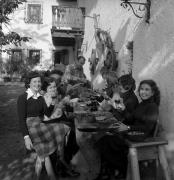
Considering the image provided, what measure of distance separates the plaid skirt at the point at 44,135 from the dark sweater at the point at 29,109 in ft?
0.19

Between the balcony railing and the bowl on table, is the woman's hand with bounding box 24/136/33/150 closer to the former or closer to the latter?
the bowl on table

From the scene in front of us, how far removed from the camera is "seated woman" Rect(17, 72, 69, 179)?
11.5 feet

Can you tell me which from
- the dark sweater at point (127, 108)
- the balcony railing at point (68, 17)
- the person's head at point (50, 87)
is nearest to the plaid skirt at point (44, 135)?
the person's head at point (50, 87)

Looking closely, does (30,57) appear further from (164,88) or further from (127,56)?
(164,88)

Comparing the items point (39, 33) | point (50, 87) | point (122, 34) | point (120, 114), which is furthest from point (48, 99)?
point (39, 33)

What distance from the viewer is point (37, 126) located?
3.57 metres

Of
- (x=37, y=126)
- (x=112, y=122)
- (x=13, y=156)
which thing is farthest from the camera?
(x=13, y=156)

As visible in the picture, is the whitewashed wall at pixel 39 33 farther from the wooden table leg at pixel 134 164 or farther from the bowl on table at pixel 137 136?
the wooden table leg at pixel 134 164

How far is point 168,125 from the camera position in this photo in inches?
149

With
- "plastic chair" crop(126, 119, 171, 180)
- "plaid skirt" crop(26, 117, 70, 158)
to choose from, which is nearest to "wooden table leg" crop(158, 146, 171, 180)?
"plastic chair" crop(126, 119, 171, 180)

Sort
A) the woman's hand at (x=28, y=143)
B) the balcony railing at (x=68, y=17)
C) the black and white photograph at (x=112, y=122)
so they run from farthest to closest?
the balcony railing at (x=68, y=17) < the woman's hand at (x=28, y=143) < the black and white photograph at (x=112, y=122)

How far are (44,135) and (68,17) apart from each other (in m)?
11.7

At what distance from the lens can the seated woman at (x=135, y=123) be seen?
3.33m

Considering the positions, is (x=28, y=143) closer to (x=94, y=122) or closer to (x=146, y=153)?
(x=94, y=122)
